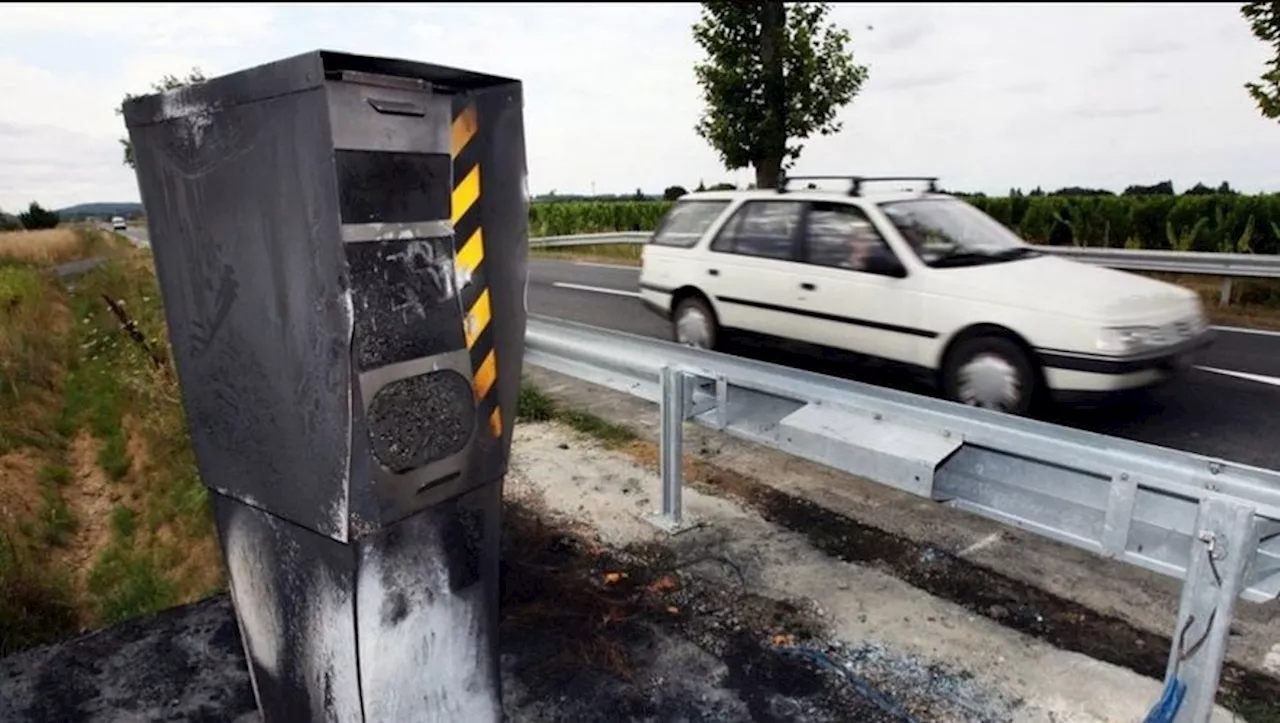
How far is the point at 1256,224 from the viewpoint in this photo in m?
6.54

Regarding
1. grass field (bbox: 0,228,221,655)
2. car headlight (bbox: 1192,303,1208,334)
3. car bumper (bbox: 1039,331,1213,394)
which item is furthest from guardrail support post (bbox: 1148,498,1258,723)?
grass field (bbox: 0,228,221,655)

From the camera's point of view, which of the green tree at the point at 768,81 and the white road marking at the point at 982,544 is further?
the green tree at the point at 768,81

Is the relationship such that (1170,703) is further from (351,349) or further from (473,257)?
(351,349)

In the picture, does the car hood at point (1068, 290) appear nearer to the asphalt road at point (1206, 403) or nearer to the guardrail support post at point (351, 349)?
the asphalt road at point (1206, 403)

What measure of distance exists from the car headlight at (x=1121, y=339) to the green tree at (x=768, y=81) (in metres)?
3.97

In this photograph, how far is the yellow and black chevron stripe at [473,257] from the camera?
1924mm

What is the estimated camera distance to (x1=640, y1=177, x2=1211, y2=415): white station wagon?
4.57 metres

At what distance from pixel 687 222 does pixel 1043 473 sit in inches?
194

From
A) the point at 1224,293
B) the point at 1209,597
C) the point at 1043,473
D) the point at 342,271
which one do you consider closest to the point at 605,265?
the point at 1224,293

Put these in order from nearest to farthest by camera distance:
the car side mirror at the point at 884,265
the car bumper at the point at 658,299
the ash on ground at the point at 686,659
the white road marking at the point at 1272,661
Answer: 1. the ash on ground at the point at 686,659
2. the white road marking at the point at 1272,661
3. the car side mirror at the point at 884,265
4. the car bumper at the point at 658,299

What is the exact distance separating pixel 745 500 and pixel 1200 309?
3367 mm

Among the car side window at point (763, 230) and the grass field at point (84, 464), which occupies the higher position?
the car side window at point (763, 230)

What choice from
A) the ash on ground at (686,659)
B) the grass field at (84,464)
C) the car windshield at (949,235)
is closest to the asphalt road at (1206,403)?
the car windshield at (949,235)

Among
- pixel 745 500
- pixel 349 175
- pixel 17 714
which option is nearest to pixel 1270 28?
pixel 745 500
